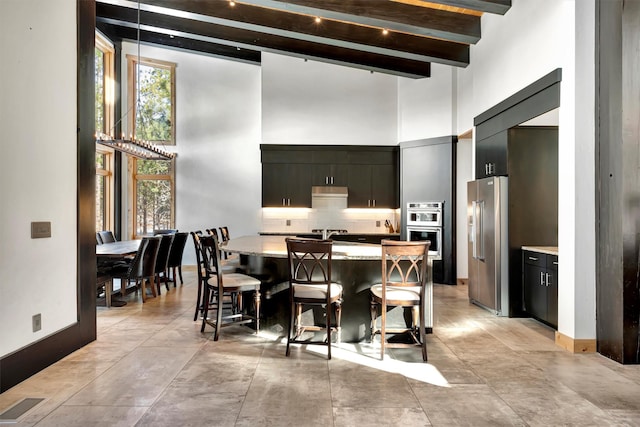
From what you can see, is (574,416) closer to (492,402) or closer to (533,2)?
(492,402)

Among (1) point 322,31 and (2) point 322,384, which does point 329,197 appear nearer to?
(1) point 322,31

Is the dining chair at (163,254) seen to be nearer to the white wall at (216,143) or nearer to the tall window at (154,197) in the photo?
the white wall at (216,143)

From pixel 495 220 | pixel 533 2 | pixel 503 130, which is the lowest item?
pixel 495 220

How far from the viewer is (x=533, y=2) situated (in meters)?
4.33

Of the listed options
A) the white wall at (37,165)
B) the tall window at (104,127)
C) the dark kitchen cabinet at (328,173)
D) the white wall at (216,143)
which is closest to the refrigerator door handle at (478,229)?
the dark kitchen cabinet at (328,173)

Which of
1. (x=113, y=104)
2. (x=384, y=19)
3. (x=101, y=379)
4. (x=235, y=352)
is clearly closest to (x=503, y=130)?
(x=384, y=19)

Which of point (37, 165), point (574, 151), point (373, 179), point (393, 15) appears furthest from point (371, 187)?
point (37, 165)

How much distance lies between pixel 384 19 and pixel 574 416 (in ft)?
15.6

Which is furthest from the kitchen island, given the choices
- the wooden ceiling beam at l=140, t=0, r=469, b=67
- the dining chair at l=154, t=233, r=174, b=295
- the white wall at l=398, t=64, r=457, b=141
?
the white wall at l=398, t=64, r=457, b=141

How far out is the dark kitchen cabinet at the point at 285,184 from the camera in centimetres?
810

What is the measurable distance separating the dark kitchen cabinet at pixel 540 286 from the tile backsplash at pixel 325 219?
357 cm

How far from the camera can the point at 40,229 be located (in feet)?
10.2

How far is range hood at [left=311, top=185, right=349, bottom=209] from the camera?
8117mm

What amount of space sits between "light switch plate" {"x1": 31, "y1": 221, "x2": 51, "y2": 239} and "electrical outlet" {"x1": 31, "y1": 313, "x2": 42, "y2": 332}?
0.60 meters
